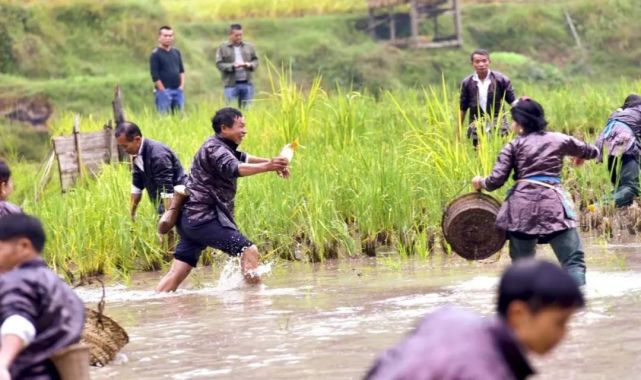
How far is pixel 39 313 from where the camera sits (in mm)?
4973

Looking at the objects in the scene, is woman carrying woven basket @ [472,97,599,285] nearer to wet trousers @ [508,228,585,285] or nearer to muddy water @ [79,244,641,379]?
wet trousers @ [508,228,585,285]

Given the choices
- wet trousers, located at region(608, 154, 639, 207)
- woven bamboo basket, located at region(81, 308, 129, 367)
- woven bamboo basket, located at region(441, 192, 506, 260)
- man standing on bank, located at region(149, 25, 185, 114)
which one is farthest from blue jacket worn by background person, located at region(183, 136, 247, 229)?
man standing on bank, located at region(149, 25, 185, 114)

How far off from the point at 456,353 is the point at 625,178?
32.4 ft

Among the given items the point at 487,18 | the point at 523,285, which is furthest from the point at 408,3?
the point at 523,285

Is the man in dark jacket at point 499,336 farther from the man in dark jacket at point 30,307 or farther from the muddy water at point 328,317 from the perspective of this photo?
the muddy water at point 328,317

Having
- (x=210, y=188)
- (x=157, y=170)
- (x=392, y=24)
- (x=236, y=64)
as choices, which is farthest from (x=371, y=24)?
(x=210, y=188)

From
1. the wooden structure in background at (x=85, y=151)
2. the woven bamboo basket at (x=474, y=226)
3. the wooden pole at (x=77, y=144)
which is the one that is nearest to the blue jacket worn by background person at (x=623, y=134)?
the woven bamboo basket at (x=474, y=226)

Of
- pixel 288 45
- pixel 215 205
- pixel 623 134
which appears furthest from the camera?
pixel 288 45

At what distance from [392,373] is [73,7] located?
24.3m

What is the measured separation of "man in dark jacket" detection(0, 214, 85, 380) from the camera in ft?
15.9

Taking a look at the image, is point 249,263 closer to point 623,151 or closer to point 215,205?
point 215,205

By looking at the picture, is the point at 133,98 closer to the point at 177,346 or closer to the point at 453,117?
the point at 453,117

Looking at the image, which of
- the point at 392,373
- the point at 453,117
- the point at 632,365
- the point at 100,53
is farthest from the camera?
the point at 100,53

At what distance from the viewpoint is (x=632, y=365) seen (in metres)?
7.39
